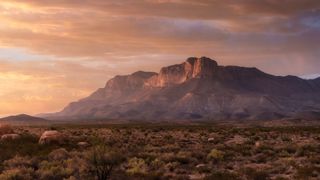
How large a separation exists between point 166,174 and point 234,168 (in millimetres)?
4394

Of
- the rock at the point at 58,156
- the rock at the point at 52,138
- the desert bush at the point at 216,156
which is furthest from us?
the rock at the point at 52,138

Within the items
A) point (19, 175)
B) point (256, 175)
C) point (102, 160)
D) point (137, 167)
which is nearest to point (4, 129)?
point (137, 167)

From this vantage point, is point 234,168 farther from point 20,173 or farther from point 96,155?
point 20,173

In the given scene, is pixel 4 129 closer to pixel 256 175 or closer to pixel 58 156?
pixel 58 156

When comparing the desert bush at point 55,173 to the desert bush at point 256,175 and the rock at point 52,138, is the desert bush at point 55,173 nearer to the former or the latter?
the desert bush at point 256,175

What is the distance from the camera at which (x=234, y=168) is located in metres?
24.6

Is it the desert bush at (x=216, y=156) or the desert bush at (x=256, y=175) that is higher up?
the desert bush at (x=216, y=156)

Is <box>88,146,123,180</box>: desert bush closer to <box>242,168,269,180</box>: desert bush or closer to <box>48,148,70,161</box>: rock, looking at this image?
<box>242,168,269,180</box>: desert bush

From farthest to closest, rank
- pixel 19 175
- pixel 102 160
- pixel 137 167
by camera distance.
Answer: pixel 137 167
pixel 19 175
pixel 102 160

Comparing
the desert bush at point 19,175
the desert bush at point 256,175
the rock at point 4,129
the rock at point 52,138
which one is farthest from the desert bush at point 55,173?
the rock at point 4,129

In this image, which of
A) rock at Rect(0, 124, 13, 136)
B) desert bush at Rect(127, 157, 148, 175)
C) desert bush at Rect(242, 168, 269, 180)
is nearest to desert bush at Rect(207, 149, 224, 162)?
desert bush at Rect(127, 157, 148, 175)

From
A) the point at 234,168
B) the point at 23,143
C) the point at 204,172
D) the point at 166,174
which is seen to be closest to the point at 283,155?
the point at 234,168

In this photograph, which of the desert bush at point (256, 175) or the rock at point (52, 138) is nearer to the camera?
the desert bush at point (256, 175)

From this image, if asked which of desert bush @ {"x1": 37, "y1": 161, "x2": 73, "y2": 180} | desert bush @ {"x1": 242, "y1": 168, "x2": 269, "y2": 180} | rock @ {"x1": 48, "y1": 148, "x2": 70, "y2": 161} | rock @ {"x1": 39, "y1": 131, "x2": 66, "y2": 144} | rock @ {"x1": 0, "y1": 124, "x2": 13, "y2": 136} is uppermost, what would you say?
rock @ {"x1": 0, "y1": 124, "x2": 13, "y2": 136}
